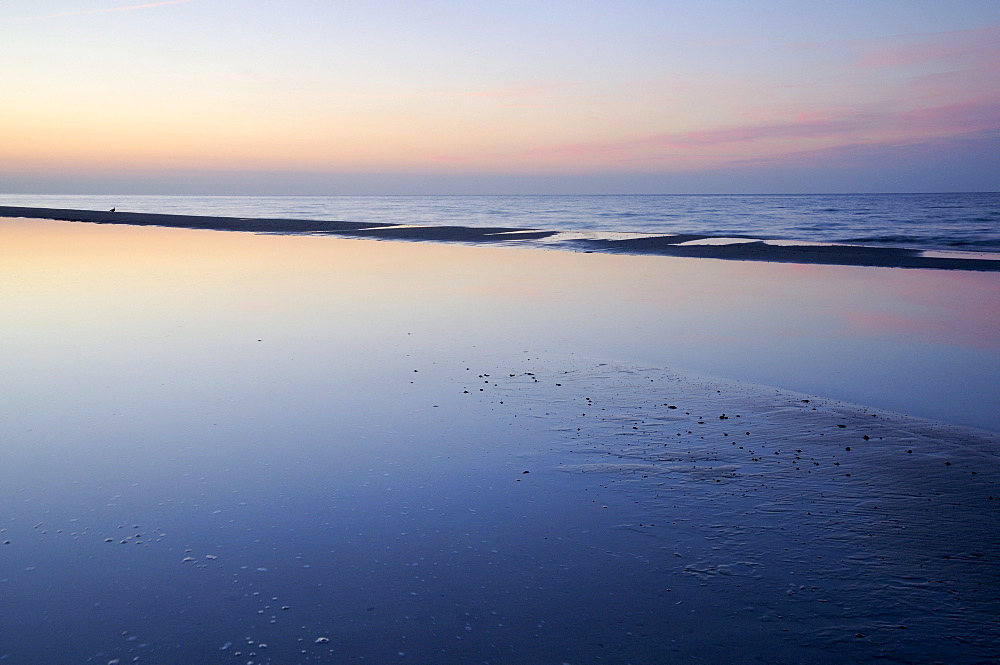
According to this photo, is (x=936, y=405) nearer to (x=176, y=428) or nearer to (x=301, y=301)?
(x=176, y=428)

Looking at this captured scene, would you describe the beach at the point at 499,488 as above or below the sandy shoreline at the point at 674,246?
below

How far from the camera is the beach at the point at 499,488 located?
14.9 feet

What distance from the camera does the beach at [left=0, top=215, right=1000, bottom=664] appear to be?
179 inches

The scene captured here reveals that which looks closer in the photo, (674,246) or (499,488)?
(499,488)

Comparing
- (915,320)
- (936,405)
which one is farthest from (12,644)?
(915,320)

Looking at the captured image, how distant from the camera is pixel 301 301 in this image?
1747 cm

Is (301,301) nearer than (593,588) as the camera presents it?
No

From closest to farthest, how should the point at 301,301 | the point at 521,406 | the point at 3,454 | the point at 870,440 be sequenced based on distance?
the point at 3,454, the point at 870,440, the point at 521,406, the point at 301,301

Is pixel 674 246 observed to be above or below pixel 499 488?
above

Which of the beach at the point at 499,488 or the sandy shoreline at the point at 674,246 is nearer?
the beach at the point at 499,488

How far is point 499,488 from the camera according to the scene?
→ 21.8 ft

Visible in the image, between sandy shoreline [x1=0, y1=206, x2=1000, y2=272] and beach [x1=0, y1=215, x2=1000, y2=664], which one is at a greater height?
sandy shoreline [x1=0, y1=206, x2=1000, y2=272]

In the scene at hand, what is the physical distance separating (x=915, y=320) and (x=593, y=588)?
13228 mm

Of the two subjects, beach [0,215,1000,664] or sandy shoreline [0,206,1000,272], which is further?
sandy shoreline [0,206,1000,272]
